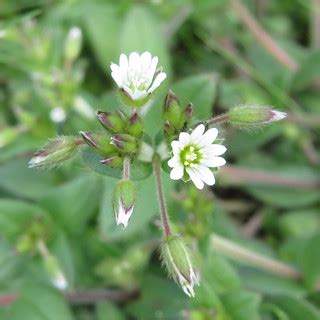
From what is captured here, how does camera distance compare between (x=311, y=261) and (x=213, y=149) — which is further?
(x=311, y=261)

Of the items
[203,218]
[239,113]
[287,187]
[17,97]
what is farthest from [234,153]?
[239,113]

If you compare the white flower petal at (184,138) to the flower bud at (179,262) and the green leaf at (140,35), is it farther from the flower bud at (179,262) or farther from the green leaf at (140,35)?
the green leaf at (140,35)

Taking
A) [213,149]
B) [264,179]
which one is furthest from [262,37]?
[213,149]

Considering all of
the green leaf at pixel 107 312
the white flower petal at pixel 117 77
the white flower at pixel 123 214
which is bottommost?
the green leaf at pixel 107 312

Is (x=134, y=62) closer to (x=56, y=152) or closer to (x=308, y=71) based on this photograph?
(x=56, y=152)

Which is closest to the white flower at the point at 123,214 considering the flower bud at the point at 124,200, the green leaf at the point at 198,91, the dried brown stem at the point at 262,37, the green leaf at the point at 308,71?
the flower bud at the point at 124,200
